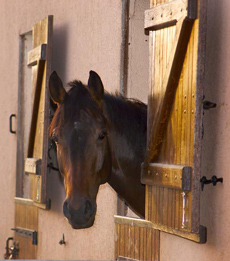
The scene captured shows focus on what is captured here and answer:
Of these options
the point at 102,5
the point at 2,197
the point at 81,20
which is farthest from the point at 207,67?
the point at 2,197

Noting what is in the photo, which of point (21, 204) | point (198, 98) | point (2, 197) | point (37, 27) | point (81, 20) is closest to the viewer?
point (198, 98)

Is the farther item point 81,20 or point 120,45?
point 81,20

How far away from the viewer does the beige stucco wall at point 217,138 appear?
12.6ft

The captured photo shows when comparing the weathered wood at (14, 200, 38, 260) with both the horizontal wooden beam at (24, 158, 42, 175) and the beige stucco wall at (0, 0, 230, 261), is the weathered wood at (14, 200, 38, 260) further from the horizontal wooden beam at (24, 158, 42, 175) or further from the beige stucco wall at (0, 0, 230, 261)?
the horizontal wooden beam at (24, 158, 42, 175)

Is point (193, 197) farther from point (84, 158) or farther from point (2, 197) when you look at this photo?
point (2, 197)

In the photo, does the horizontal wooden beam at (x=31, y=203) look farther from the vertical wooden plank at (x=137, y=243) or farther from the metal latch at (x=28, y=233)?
the vertical wooden plank at (x=137, y=243)

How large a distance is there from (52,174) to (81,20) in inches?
61.2

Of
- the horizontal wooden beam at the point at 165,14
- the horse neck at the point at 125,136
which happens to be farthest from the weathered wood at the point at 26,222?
the horizontal wooden beam at the point at 165,14

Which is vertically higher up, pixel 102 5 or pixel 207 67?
pixel 102 5

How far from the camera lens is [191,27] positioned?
Result: 393 cm

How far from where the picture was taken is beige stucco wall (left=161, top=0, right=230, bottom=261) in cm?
383

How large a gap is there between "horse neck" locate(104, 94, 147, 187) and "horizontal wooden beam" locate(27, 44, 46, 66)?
7.35 ft

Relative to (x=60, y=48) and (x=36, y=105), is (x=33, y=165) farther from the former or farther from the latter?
(x=60, y=48)

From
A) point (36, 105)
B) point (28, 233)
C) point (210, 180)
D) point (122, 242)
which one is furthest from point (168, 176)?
point (28, 233)
